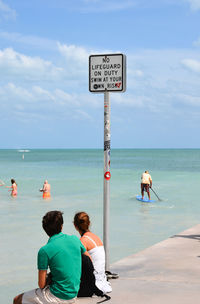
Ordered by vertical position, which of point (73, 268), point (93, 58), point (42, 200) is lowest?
point (42, 200)

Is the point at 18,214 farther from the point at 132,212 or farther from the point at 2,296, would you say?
the point at 2,296

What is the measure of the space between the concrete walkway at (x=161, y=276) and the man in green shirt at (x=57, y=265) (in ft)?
1.46

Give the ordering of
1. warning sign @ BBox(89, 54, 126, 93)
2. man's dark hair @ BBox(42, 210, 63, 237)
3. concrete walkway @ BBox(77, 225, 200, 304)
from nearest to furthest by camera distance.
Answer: man's dark hair @ BBox(42, 210, 63, 237) → concrete walkway @ BBox(77, 225, 200, 304) → warning sign @ BBox(89, 54, 126, 93)

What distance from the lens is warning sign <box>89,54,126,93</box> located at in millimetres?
6809

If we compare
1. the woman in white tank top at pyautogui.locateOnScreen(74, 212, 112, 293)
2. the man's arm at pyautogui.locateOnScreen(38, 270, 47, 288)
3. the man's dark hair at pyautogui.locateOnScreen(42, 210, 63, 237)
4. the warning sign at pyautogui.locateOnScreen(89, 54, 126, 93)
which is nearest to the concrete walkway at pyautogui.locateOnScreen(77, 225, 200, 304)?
the woman in white tank top at pyautogui.locateOnScreen(74, 212, 112, 293)

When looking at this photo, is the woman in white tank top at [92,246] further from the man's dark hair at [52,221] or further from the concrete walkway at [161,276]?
the man's dark hair at [52,221]

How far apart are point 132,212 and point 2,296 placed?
12454 mm

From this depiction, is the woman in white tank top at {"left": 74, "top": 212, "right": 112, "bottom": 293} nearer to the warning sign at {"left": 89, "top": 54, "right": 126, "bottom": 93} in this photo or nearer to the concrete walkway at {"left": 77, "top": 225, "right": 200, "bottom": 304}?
the concrete walkway at {"left": 77, "top": 225, "right": 200, "bottom": 304}

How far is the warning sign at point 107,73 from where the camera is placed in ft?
22.3

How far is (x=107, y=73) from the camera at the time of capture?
6.88 m

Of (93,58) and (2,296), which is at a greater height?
(93,58)

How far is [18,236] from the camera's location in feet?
46.6

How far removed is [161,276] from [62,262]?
3220 millimetres

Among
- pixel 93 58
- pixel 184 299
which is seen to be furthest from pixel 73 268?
pixel 93 58
